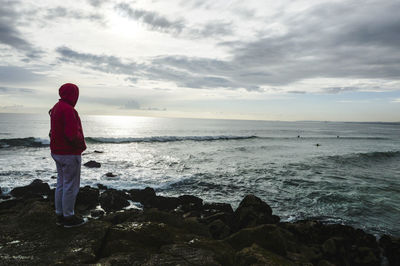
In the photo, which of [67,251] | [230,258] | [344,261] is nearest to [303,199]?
[344,261]

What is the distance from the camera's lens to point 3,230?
173 inches

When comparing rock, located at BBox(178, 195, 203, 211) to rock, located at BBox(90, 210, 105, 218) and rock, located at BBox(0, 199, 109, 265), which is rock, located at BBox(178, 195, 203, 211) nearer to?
rock, located at BBox(90, 210, 105, 218)

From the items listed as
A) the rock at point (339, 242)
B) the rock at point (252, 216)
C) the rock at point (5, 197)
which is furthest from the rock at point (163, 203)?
the rock at point (5, 197)

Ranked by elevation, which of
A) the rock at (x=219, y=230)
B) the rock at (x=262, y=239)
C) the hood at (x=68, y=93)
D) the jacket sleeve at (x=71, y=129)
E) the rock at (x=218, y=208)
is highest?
the hood at (x=68, y=93)

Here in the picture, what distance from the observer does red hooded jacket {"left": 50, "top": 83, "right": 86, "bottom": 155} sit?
4.10 metres

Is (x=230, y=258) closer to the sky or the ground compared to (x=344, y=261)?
closer to the sky

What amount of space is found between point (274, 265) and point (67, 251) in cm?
308

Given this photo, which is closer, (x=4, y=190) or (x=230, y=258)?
(x=230, y=258)

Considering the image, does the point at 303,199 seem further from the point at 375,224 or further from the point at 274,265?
the point at 274,265

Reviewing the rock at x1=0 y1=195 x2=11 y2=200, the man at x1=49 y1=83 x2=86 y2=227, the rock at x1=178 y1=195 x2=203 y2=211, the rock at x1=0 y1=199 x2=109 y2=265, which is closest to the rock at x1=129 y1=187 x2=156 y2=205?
the rock at x1=178 y1=195 x2=203 y2=211

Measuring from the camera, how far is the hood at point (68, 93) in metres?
4.24

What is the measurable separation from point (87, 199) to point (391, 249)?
9673 millimetres

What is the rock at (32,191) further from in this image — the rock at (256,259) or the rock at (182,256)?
the rock at (256,259)

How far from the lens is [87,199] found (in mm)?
9242
